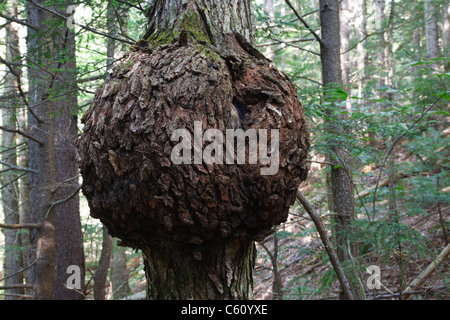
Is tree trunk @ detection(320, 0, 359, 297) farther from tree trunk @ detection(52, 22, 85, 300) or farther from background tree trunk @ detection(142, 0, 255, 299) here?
tree trunk @ detection(52, 22, 85, 300)

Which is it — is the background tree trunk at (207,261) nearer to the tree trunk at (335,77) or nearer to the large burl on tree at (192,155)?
the large burl on tree at (192,155)

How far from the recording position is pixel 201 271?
1.64 m

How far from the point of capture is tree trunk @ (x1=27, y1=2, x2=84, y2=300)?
361 cm

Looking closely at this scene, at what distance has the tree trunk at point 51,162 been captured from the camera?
3613mm

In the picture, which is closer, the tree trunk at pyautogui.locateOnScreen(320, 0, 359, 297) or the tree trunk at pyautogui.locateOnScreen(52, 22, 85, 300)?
the tree trunk at pyautogui.locateOnScreen(320, 0, 359, 297)

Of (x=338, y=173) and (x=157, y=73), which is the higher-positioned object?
(x=157, y=73)

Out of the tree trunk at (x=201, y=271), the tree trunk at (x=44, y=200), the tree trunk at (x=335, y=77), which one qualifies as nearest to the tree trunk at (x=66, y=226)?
the tree trunk at (x=44, y=200)

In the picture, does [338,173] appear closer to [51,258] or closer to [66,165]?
[51,258]

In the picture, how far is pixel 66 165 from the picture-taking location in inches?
229

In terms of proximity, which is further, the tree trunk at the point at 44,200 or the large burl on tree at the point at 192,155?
the tree trunk at the point at 44,200

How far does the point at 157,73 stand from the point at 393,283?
5750 mm

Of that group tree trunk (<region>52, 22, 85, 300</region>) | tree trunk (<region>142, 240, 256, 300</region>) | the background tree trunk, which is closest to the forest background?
tree trunk (<region>52, 22, 85, 300</region>)

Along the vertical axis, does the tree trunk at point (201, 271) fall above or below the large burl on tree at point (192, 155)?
below
